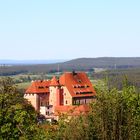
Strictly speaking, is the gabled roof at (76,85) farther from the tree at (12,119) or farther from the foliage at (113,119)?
the foliage at (113,119)

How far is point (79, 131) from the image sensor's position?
24.2 metres

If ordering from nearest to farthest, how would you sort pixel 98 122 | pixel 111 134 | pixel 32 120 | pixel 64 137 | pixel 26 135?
pixel 111 134 < pixel 98 122 < pixel 64 137 < pixel 26 135 < pixel 32 120

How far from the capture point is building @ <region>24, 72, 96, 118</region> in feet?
346

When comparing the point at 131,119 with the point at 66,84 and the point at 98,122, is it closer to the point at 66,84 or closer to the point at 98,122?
the point at 98,122

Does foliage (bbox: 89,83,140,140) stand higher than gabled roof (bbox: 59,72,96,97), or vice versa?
foliage (bbox: 89,83,140,140)

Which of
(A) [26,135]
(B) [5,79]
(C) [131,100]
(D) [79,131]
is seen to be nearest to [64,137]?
(D) [79,131]

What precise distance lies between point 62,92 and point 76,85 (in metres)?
3.64

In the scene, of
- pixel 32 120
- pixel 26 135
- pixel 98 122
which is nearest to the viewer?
pixel 98 122

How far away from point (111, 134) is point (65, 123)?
6.49 meters

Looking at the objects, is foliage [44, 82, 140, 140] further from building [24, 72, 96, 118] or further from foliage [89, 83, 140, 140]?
building [24, 72, 96, 118]

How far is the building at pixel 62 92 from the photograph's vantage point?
105 metres

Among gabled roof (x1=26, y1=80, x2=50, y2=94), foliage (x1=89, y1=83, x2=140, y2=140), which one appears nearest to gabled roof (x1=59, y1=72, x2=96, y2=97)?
gabled roof (x1=26, y1=80, x2=50, y2=94)

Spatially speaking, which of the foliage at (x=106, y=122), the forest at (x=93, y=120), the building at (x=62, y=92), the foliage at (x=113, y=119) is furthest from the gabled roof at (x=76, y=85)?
the foliage at (x=113, y=119)

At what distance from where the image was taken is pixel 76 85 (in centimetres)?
10731
